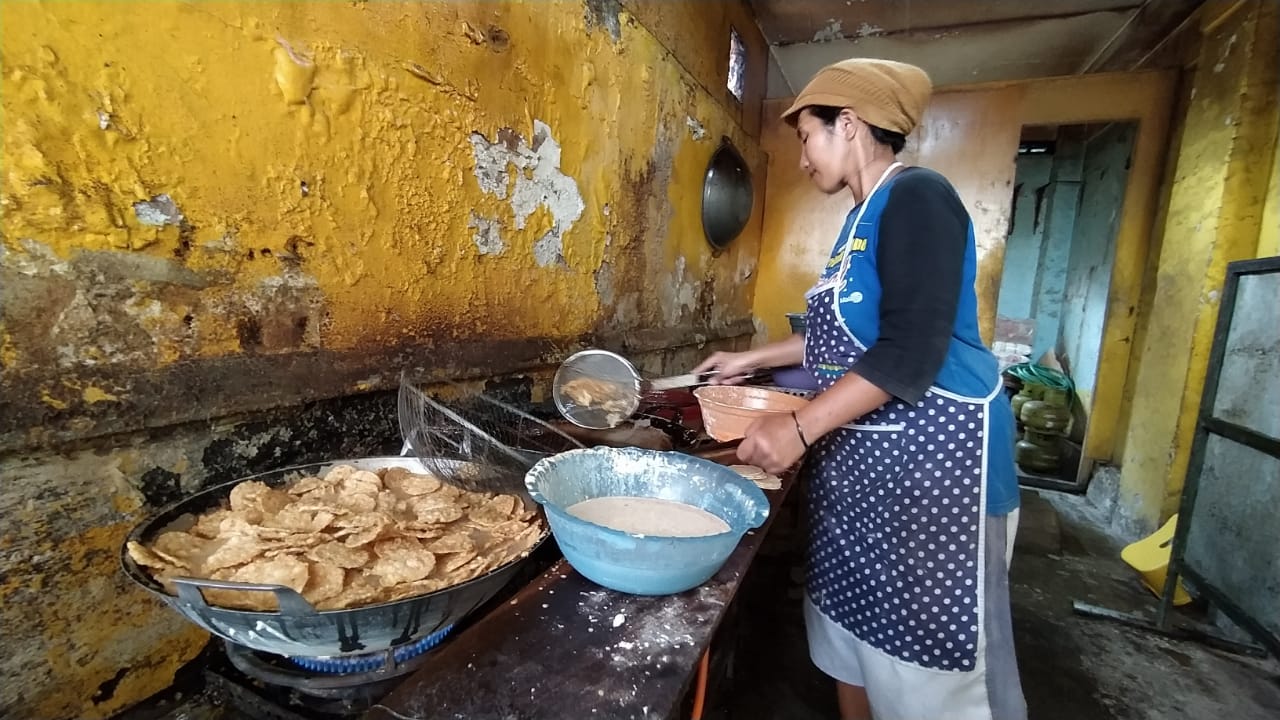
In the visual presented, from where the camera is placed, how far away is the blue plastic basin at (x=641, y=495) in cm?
88

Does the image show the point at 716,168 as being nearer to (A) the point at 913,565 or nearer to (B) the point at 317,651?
(A) the point at 913,565

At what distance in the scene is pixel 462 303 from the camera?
1.77m

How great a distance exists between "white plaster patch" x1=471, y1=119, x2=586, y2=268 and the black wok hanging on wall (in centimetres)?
169

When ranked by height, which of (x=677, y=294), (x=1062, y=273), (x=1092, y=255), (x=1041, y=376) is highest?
(x=1092, y=255)

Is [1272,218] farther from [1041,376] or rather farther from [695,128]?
[695,128]

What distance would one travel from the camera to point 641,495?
45.8 inches

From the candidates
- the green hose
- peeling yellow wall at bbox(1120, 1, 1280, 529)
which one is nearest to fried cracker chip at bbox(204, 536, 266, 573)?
peeling yellow wall at bbox(1120, 1, 1280, 529)

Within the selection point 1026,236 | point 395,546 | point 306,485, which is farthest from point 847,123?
point 1026,236

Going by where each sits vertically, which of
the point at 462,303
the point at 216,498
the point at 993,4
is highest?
the point at 993,4

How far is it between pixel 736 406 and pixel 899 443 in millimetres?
510

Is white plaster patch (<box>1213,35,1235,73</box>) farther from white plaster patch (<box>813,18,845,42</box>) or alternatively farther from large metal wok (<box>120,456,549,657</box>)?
large metal wok (<box>120,456,549,657</box>)

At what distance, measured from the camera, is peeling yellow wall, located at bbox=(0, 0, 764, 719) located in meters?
0.88

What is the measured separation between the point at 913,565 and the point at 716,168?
3114 millimetres

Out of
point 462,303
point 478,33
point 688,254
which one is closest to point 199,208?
point 462,303
